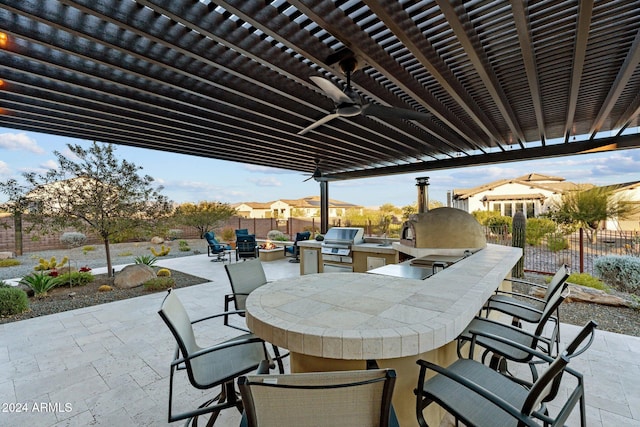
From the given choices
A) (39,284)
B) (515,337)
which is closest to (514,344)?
(515,337)

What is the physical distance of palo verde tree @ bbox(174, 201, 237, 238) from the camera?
1277 centimetres

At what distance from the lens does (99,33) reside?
7.68ft

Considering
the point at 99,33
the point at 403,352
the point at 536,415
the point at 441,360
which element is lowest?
the point at 441,360

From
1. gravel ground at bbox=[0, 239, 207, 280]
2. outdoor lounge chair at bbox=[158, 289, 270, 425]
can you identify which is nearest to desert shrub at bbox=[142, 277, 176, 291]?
gravel ground at bbox=[0, 239, 207, 280]

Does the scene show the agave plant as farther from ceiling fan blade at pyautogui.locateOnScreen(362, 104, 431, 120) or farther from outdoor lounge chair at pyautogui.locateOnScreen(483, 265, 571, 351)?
outdoor lounge chair at pyautogui.locateOnScreen(483, 265, 571, 351)

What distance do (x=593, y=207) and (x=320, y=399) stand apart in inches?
420

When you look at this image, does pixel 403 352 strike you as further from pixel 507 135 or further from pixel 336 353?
pixel 507 135

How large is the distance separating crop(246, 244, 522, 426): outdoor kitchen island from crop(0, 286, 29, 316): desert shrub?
4534mm

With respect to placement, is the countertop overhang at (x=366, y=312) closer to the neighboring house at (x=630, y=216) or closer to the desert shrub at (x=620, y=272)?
the desert shrub at (x=620, y=272)

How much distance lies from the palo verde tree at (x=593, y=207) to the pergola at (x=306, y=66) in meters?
3.99

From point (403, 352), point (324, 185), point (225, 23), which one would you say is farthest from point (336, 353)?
point (324, 185)

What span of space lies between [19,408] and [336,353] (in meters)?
2.60

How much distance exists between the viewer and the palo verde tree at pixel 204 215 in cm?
1277

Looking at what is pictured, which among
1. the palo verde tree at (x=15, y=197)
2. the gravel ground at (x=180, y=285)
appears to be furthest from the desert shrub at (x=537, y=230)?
the palo verde tree at (x=15, y=197)
